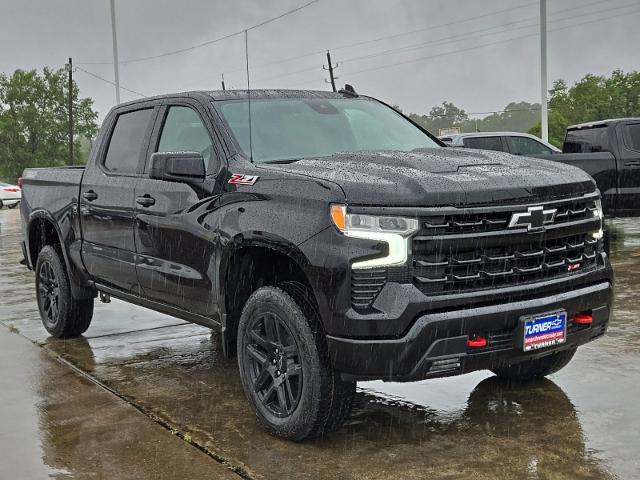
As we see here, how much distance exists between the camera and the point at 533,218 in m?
4.12

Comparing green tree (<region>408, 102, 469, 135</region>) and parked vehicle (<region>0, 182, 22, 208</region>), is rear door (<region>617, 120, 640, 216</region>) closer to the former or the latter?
parked vehicle (<region>0, 182, 22, 208</region>)

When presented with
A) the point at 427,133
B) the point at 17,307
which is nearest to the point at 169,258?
the point at 427,133

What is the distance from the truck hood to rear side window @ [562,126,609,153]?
887cm

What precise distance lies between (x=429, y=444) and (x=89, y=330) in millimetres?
4154

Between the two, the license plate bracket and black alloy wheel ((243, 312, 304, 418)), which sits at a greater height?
the license plate bracket

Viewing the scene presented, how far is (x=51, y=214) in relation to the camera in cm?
698

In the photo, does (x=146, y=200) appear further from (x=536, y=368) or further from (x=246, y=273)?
(x=536, y=368)

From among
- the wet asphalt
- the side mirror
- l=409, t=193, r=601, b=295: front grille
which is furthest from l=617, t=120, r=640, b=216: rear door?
Answer: the side mirror

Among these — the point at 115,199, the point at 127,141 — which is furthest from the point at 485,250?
the point at 127,141

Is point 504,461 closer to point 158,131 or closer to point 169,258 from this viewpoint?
point 169,258

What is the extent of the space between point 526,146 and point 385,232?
12.0 metres

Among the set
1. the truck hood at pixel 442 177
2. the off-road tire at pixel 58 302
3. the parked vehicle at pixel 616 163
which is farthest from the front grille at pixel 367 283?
the parked vehicle at pixel 616 163

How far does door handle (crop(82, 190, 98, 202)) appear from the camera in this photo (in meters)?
6.25

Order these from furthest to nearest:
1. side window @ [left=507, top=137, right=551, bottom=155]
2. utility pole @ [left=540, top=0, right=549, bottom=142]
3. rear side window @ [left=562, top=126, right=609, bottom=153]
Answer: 1. utility pole @ [left=540, top=0, right=549, bottom=142]
2. side window @ [left=507, top=137, right=551, bottom=155]
3. rear side window @ [left=562, top=126, right=609, bottom=153]
